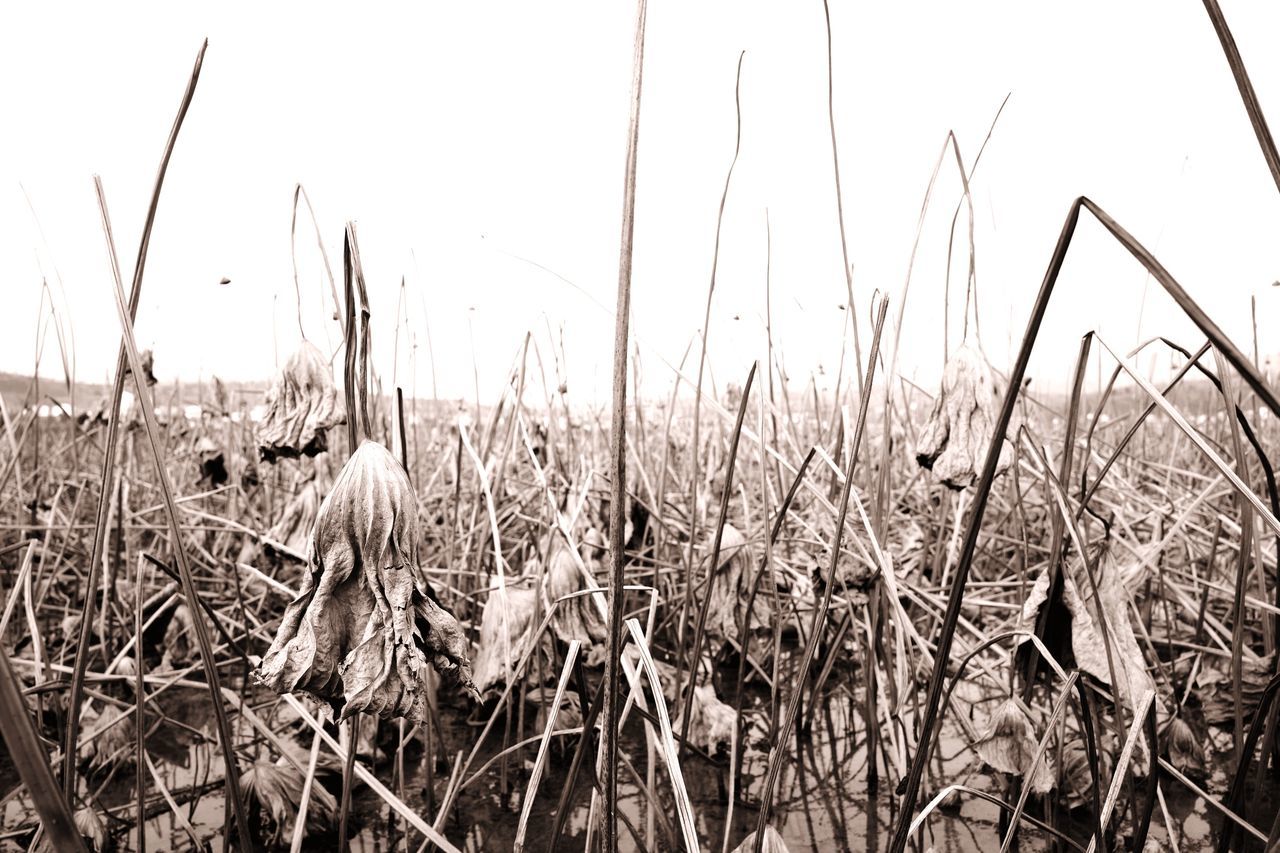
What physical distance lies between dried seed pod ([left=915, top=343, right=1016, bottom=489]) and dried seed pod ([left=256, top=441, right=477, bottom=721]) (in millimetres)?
763

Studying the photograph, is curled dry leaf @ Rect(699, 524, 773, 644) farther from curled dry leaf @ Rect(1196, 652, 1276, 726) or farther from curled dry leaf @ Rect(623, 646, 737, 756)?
curled dry leaf @ Rect(1196, 652, 1276, 726)

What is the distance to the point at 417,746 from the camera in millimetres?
1505

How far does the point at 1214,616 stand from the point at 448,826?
1649 millimetres

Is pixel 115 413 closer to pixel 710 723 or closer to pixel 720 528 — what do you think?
pixel 720 528

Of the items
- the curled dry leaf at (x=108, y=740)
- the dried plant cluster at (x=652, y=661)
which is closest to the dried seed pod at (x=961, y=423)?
the dried plant cluster at (x=652, y=661)

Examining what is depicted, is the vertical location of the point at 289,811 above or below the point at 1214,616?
below

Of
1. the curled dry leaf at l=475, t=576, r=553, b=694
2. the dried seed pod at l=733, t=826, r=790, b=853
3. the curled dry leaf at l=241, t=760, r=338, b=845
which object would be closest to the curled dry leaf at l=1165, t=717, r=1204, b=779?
the dried seed pod at l=733, t=826, r=790, b=853

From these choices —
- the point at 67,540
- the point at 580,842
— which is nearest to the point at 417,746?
the point at 580,842

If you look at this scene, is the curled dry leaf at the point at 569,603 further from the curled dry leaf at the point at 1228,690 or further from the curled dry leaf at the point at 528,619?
the curled dry leaf at the point at 1228,690

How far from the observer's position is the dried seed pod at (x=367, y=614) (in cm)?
60

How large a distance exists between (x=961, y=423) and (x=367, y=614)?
83 cm

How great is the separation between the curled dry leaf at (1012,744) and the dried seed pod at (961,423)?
0.99ft

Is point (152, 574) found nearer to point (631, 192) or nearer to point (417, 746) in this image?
point (417, 746)

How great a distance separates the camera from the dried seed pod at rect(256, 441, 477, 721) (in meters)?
0.60
